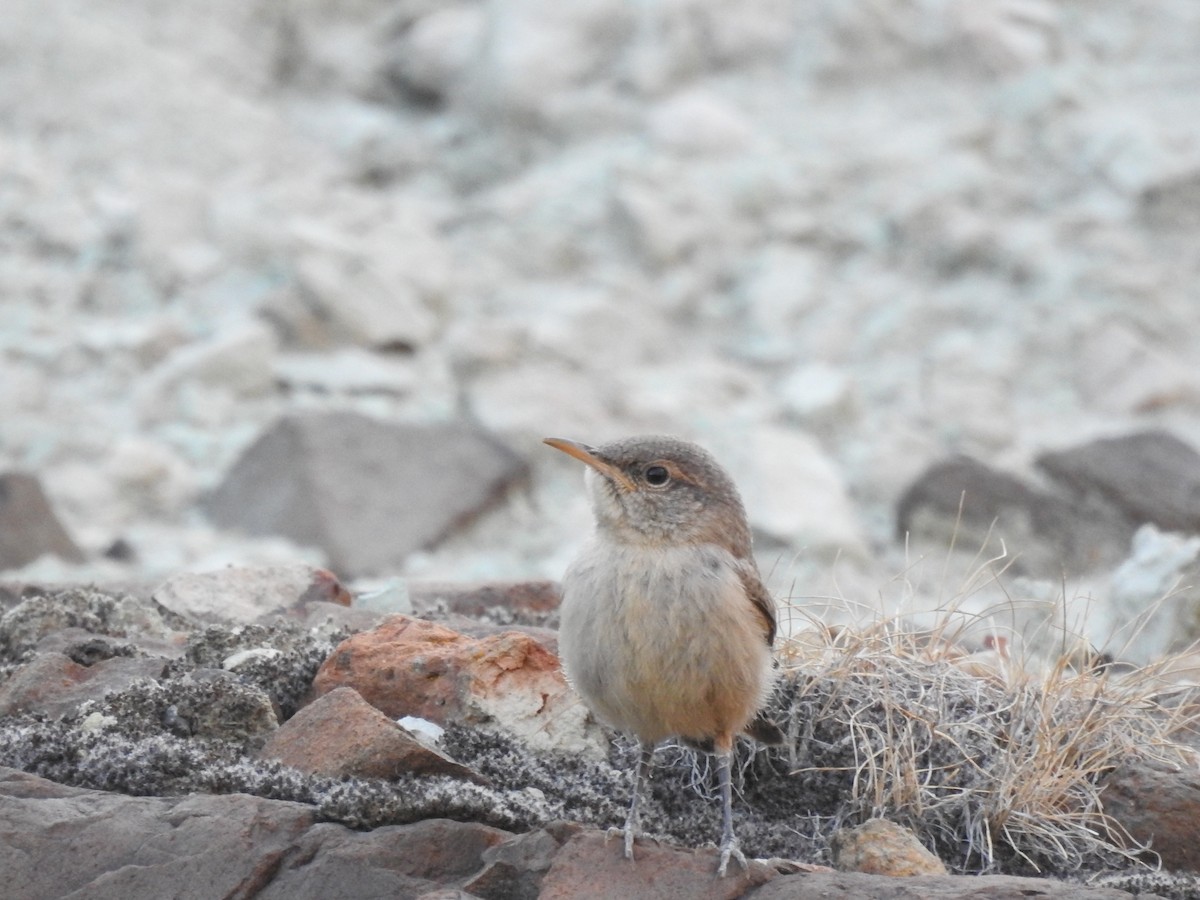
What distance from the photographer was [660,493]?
15.3ft

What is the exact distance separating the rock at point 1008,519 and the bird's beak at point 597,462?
22.6ft

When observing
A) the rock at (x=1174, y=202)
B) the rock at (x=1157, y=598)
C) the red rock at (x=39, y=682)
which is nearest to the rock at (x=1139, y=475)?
the rock at (x=1174, y=202)

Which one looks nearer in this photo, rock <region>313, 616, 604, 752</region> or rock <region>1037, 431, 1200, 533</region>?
rock <region>313, 616, 604, 752</region>

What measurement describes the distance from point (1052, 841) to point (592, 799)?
4.94ft

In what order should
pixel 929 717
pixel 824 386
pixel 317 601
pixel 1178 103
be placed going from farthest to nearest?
pixel 1178 103 → pixel 824 386 → pixel 317 601 → pixel 929 717

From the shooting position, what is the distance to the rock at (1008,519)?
11.3 meters

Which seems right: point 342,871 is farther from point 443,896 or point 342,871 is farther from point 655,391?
point 655,391

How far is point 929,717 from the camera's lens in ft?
17.0

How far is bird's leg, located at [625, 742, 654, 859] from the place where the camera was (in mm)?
4090

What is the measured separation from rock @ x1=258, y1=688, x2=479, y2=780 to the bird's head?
34.6 inches

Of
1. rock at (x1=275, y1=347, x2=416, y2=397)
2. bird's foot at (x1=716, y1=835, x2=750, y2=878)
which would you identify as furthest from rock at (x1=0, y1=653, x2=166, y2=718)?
rock at (x1=275, y1=347, x2=416, y2=397)

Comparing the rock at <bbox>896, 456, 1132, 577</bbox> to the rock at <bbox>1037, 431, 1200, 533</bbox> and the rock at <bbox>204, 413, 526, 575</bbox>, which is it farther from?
the rock at <bbox>204, 413, 526, 575</bbox>

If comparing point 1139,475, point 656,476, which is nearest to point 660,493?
point 656,476

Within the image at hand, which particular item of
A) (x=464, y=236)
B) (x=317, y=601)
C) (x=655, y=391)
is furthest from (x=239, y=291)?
(x=317, y=601)
